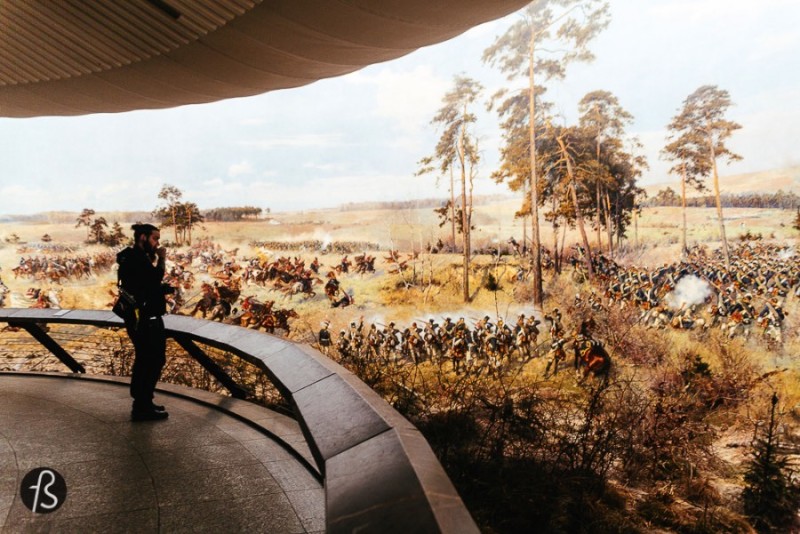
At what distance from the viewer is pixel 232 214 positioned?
845 cm

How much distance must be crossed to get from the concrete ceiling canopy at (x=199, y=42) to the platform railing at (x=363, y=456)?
1.44m

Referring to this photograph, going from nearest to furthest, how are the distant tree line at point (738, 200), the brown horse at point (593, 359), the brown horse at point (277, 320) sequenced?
the distant tree line at point (738, 200)
the brown horse at point (593, 359)
the brown horse at point (277, 320)

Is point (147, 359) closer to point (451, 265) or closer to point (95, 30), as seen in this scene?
point (95, 30)

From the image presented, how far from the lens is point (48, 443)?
6.68 feet

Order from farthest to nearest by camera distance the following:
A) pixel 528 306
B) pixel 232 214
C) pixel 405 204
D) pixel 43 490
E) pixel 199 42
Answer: pixel 232 214
pixel 405 204
pixel 528 306
pixel 199 42
pixel 43 490

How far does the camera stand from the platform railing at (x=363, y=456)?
66 cm

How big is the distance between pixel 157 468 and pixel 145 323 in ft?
2.86

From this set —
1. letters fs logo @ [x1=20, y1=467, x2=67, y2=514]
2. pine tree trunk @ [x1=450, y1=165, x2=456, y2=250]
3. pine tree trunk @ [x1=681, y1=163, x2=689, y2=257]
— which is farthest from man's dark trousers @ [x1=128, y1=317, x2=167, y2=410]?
pine tree trunk @ [x1=681, y1=163, x2=689, y2=257]

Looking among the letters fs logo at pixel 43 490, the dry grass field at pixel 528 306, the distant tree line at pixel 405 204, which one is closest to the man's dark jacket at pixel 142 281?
the letters fs logo at pixel 43 490

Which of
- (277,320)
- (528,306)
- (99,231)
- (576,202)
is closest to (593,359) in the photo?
(528,306)

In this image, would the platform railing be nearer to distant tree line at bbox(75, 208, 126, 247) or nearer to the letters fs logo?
the letters fs logo

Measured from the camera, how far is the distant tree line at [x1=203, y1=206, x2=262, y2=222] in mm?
8398

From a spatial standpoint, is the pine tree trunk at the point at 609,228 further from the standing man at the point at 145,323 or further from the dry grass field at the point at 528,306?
the standing man at the point at 145,323

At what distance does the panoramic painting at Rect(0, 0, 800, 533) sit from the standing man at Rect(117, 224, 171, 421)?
0.04ft
